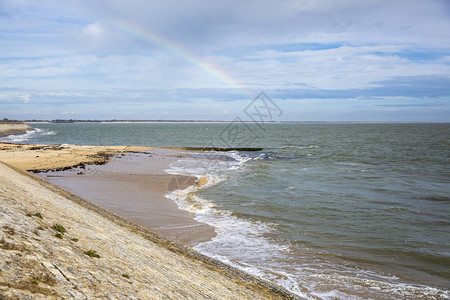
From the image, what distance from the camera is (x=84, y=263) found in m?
5.15

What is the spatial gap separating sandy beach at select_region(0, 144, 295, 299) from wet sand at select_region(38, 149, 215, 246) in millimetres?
2748

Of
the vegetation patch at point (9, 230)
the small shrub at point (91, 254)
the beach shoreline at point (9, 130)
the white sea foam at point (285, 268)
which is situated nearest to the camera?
the vegetation patch at point (9, 230)

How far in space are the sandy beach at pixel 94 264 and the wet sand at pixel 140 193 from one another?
275 cm

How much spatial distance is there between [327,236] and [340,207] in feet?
15.5

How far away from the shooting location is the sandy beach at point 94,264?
163 inches

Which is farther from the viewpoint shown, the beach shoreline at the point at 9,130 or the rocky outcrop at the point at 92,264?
the beach shoreline at the point at 9,130

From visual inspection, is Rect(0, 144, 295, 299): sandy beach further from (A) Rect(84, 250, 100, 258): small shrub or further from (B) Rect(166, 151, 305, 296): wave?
(B) Rect(166, 151, 305, 296): wave

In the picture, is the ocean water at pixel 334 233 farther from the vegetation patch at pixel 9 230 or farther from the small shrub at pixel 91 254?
the vegetation patch at pixel 9 230

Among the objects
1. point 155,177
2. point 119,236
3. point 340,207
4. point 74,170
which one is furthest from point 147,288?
point 74,170

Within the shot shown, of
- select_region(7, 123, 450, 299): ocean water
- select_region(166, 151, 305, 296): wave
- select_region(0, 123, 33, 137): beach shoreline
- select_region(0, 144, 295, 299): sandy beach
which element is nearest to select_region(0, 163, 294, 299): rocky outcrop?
select_region(0, 144, 295, 299): sandy beach

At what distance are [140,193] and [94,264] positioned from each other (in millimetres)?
12821

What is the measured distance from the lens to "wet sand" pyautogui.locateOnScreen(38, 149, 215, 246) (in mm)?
11969

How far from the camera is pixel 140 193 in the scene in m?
17.9

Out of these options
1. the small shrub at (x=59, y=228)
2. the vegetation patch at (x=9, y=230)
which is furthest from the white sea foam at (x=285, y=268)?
the vegetation patch at (x=9, y=230)
